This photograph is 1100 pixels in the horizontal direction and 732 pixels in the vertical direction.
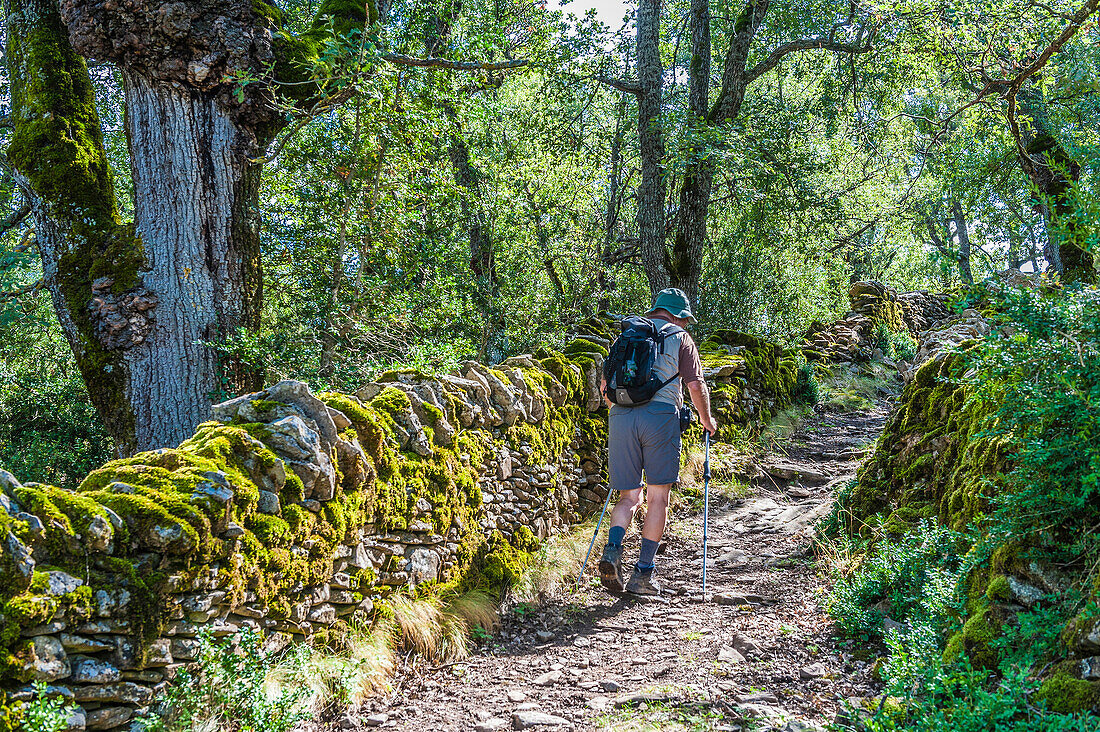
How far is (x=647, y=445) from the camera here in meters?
→ 5.50

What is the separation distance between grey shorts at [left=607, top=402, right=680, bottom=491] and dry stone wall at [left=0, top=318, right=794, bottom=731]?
2.93 ft

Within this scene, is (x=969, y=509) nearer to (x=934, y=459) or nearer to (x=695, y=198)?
(x=934, y=459)

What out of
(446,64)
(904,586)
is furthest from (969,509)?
(446,64)

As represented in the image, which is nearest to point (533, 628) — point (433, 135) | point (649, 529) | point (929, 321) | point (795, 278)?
point (649, 529)

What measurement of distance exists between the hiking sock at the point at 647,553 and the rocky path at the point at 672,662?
12.2 inches

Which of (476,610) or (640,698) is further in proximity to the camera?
(476,610)

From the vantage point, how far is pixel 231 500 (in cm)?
307

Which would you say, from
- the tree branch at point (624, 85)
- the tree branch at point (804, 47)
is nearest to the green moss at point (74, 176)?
the tree branch at point (624, 85)

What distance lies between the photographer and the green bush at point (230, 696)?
265cm

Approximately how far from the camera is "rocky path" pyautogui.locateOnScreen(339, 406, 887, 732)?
3297 millimetres

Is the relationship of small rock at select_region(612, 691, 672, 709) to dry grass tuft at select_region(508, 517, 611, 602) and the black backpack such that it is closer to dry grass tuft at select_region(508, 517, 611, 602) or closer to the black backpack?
dry grass tuft at select_region(508, 517, 611, 602)

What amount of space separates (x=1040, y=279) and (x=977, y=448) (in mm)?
1222

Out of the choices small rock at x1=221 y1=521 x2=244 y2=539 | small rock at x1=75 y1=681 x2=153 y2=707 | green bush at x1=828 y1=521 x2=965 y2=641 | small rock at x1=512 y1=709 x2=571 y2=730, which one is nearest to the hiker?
green bush at x1=828 y1=521 x2=965 y2=641

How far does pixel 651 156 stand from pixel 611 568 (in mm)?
7671
